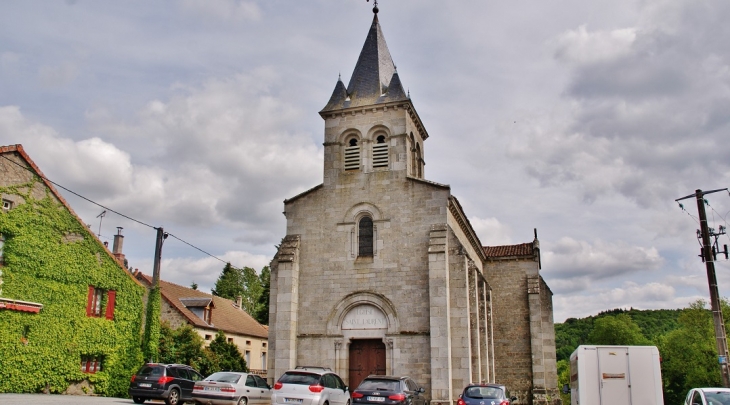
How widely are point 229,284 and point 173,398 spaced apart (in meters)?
44.0

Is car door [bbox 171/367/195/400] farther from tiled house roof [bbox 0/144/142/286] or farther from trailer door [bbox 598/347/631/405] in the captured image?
trailer door [bbox 598/347/631/405]

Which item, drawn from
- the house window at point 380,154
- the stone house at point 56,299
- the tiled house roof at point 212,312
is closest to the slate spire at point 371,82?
the house window at point 380,154

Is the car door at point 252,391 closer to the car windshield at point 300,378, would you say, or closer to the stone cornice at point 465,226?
the car windshield at point 300,378

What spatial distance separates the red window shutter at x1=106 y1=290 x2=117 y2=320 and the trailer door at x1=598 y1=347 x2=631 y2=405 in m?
21.5

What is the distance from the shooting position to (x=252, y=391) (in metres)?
19.6

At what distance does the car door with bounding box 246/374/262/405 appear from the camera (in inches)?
763

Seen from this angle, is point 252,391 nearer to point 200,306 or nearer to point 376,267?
point 376,267

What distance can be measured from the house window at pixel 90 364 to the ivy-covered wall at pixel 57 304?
202 millimetres

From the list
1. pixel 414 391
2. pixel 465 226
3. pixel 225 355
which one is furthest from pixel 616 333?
pixel 414 391

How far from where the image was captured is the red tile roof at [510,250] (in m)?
35.3

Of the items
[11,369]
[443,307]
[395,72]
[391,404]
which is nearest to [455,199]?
[443,307]

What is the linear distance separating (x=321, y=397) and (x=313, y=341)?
25.8ft

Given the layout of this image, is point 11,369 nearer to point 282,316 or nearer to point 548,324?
point 282,316

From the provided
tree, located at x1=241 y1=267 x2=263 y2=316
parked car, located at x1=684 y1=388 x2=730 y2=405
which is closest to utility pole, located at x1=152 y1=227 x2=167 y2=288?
parked car, located at x1=684 y1=388 x2=730 y2=405
